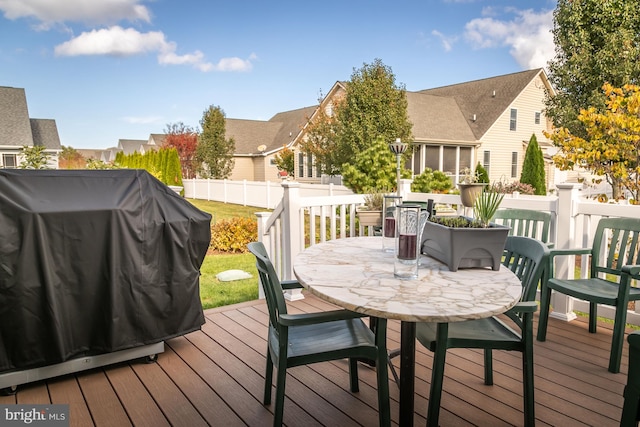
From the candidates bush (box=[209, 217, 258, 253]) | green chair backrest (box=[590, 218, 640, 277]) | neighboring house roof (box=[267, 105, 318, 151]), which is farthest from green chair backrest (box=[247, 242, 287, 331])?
neighboring house roof (box=[267, 105, 318, 151])

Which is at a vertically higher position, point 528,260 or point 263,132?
point 263,132

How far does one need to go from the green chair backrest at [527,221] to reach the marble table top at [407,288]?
1.72 meters

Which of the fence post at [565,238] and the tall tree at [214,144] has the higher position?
the tall tree at [214,144]

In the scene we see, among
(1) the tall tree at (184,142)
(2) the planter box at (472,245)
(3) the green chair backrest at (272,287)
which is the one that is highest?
(1) the tall tree at (184,142)

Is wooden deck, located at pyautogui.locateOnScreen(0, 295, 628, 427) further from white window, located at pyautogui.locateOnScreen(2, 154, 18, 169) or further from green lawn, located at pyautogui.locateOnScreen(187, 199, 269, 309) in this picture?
white window, located at pyautogui.locateOnScreen(2, 154, 18, 169)

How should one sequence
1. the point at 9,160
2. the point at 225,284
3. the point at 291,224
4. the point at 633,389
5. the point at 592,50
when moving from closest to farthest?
the point at 633,389, the point at 291,224, the point at 225,284, the point at 592,50, the point at 9,160

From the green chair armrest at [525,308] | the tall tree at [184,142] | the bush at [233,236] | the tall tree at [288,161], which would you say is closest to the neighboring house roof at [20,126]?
the tall tree at [184,142]

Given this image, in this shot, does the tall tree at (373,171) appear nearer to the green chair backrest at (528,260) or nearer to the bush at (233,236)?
the bush at (233,236)

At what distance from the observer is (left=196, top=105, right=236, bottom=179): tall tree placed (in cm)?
2195

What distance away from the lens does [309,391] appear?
245cm

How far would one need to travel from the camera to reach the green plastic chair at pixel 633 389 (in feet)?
4.53

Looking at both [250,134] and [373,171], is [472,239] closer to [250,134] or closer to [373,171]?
[373,171]

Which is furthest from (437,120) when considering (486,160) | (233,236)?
(233,236)

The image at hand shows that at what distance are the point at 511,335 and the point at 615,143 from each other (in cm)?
720
